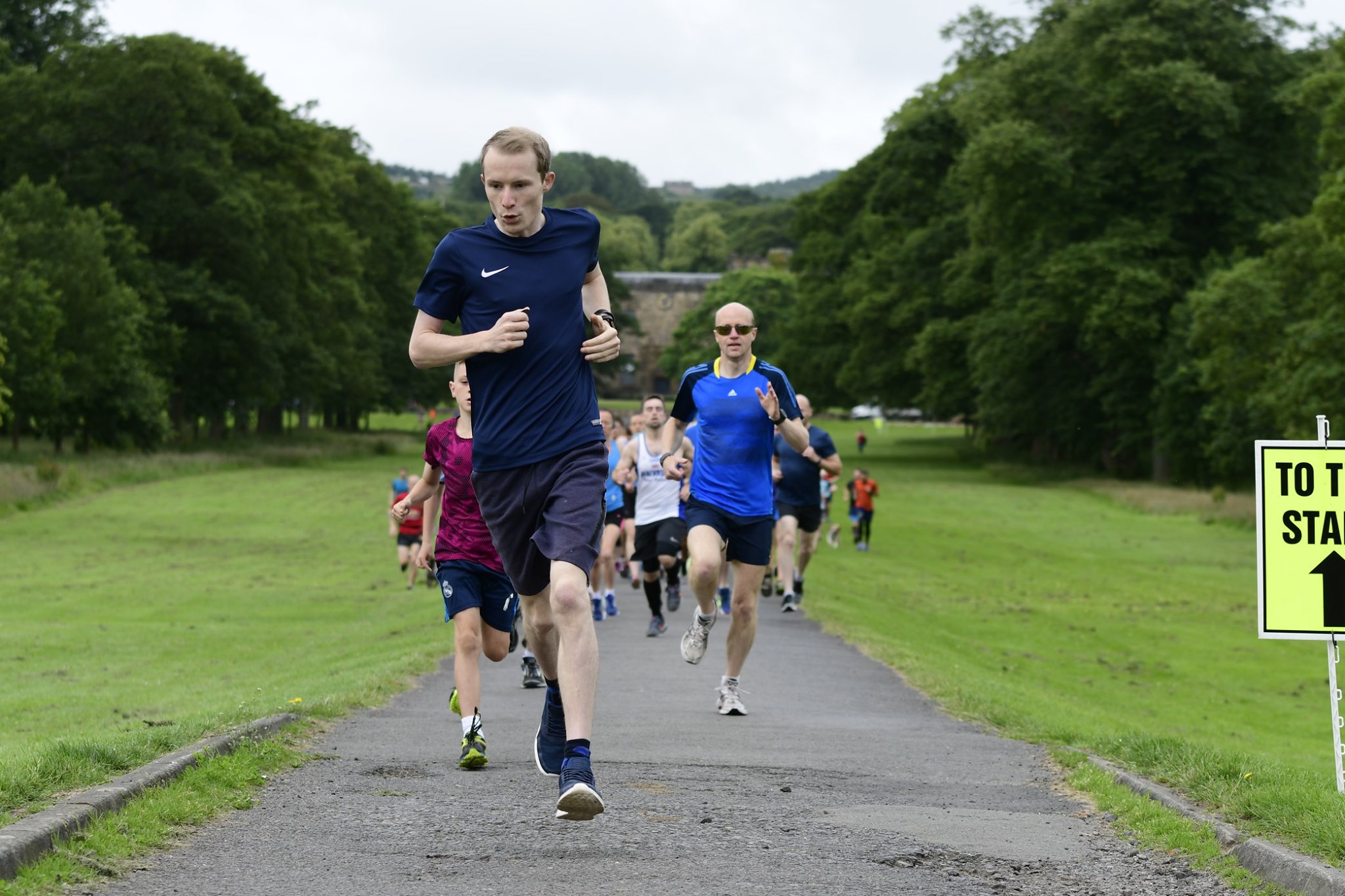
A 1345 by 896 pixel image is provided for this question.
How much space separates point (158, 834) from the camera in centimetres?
638

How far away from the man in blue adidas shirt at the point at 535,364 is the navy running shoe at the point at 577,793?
0.44ft

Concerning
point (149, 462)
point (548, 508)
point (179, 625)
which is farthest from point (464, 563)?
point (149, 462)

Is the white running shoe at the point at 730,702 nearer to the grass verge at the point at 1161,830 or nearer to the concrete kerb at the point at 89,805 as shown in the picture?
the grass verge at the point at 1161,830

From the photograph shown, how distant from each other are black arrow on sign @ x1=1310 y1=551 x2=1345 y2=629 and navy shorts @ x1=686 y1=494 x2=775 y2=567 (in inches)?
145

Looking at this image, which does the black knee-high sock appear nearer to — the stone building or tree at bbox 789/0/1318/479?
tree at bbox 789/0/1318/479

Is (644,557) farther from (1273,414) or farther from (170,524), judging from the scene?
(1273,414)

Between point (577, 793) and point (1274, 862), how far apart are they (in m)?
2.53

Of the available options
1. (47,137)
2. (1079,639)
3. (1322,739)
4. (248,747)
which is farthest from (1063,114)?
(248,747)

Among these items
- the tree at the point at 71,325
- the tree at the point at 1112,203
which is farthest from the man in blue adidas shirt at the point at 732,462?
the tree at the point at 1112,203

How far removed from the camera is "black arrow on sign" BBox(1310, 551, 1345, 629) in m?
7.94

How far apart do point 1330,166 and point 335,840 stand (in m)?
41.1

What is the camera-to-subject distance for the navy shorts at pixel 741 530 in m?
10.8

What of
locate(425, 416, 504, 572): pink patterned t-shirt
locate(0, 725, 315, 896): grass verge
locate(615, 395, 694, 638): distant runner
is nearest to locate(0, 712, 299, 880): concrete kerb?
locate(0, 725, 315, 896): grass verge

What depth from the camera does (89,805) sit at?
6.37 m
